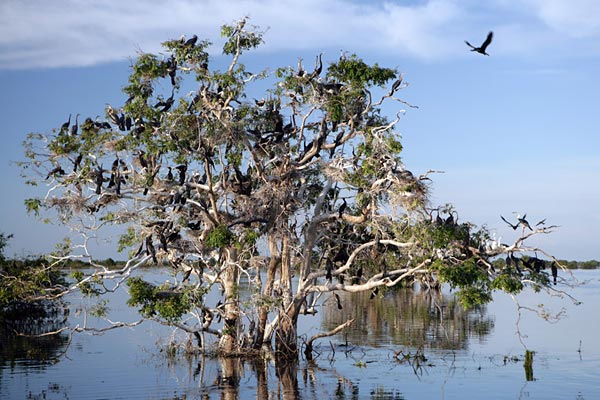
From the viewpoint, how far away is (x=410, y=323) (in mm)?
34594

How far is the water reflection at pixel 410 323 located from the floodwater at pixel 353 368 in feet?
0.29

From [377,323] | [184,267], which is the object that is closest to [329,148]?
[184,267]

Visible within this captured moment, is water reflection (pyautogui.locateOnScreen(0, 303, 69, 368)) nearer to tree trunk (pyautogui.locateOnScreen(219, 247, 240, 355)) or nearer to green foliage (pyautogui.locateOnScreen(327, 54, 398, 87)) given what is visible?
tree trunk (pyautogui.locateOnScreen(219, 247, 240, 355))

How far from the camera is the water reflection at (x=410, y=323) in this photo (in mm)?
28688

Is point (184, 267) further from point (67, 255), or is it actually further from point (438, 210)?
point (438, 210)

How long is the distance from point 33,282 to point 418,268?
10.4 metres

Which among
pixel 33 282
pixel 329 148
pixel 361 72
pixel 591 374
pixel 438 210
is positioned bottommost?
pixel 591 374

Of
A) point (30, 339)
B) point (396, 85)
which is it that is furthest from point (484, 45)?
point (30, 339)

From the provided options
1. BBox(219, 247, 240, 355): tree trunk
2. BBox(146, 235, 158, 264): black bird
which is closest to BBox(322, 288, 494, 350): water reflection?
BBox(219, 247, 240, 355): tree trunk

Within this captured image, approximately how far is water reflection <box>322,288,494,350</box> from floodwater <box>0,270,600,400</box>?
87mm

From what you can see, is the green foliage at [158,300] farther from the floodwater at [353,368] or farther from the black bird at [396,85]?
the black bird at [396,85]

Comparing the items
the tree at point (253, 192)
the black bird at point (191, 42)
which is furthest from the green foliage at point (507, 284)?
the black bird at point (191, 42)

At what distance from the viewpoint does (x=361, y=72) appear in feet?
69.3

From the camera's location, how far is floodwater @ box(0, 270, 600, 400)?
1923cm
